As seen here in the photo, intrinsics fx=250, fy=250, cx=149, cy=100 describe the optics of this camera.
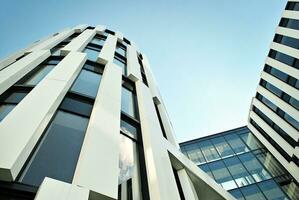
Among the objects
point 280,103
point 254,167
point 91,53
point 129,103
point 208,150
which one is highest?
point 280,103

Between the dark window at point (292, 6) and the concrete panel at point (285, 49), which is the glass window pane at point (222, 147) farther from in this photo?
the dark window at point (292, 6)

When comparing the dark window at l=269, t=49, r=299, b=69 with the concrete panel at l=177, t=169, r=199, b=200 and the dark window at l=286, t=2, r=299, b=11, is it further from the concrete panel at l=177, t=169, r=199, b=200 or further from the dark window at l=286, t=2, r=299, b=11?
the concrete panel at l=177, t=169, r=199, b=200

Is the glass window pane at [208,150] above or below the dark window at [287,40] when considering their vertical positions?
below

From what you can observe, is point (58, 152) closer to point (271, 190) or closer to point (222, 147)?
point (271, 190)

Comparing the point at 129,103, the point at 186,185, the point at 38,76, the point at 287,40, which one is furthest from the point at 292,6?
the point at 38,76

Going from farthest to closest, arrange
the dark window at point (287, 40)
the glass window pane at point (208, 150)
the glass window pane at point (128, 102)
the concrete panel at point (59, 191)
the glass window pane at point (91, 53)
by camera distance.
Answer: the glass window pane at point (208, 150), the dark window at point (287, 40), the glass window pane at point (91, 53), the glass window pane at point (128, 102), the concrete panel at point (59, 191)

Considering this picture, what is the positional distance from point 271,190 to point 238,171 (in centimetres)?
308

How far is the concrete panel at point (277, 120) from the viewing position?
72.4 ft

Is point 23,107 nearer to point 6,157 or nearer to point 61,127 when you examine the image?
point 61,127

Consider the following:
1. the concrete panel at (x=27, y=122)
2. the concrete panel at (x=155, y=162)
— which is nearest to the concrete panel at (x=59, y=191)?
the concrete panel at (x=27, y=122)

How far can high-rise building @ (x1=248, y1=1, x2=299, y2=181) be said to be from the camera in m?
22.5

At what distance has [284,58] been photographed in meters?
25.0

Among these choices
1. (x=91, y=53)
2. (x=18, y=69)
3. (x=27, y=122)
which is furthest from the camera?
(x=91, y=53)

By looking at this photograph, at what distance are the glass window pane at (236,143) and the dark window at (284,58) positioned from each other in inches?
366
